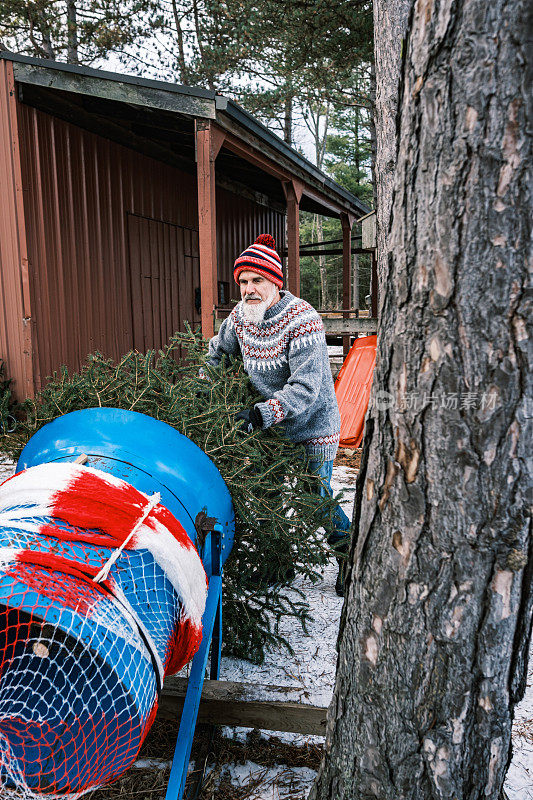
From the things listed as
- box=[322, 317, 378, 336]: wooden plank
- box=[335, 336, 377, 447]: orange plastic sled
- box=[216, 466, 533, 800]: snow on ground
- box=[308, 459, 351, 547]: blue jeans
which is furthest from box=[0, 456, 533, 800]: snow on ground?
box=[322, 317, 378, 336]: wooden plank

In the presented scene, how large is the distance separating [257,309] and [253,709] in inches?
70.2

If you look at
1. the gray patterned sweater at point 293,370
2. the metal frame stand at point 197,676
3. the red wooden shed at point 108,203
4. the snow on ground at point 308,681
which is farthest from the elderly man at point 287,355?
the red wooden shed at point 108,203

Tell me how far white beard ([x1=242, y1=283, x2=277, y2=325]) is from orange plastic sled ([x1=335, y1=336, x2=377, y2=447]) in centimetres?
380

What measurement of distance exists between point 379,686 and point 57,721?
3.08 feet

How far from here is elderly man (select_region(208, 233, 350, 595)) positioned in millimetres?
2760

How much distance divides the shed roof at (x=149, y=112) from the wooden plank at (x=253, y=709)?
5.56m

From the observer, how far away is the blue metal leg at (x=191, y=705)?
154cm

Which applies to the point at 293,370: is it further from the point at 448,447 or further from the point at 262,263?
the point at 448,447

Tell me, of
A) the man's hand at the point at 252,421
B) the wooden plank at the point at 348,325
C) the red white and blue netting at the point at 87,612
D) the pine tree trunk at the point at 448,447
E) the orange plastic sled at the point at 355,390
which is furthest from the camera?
the wooden plank at the point at 348,325

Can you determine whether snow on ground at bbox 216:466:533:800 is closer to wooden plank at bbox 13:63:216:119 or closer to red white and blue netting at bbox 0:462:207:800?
red white and blue netting at bbox 0:462:207:800

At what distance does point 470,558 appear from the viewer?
3.79 ft

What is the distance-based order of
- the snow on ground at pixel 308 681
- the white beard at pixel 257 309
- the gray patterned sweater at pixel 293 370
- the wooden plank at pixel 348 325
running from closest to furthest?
the snow on ground at pixel 308 681 → the gray patterned sweater at pixel 293 370 → the white beard at pixel 257 309 → the wooden plank at pixel 348 325

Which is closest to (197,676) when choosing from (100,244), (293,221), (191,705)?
(191,705)

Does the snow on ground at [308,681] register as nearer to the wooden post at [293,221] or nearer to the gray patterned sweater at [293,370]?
the gray patterned sweater at [293,370]
